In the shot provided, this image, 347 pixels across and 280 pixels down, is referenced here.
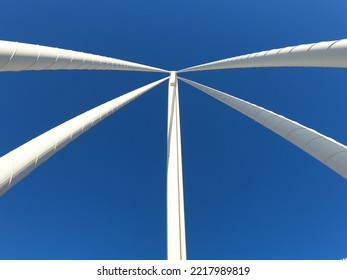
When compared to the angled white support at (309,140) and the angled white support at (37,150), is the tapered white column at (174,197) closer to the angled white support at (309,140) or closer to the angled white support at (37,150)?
the angled white support at (37,150)

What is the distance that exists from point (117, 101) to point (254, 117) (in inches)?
430

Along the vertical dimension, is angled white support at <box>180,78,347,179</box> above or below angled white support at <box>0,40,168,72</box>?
below

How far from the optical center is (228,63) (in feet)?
71.7

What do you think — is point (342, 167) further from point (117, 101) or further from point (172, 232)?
point (117, 101)

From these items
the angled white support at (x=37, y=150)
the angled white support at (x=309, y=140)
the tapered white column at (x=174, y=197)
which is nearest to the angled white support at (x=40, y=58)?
the angled white support at (x=37, y=150)

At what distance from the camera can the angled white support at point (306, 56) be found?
992cm

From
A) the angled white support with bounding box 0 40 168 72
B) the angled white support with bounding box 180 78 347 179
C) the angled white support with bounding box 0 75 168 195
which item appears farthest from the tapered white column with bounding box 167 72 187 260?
the angled white support with bounding box 0 40 168 72

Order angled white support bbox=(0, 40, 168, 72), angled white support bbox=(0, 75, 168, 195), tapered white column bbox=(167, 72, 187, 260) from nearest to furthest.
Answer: angled white support bbox=(0, 75, 168, 195)
angled white support bbox=(0, 40, 168, 72)
tapered white column bbox=(167, 72, 187, 260)

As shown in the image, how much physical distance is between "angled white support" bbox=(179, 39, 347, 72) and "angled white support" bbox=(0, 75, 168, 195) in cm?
1045

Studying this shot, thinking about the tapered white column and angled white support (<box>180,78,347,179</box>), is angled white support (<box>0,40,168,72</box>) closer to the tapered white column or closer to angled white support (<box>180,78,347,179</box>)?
angled white support (<box>180,78,347,179</box>)

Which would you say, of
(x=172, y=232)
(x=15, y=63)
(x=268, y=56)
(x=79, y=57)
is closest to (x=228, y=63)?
(x=268, y=56)

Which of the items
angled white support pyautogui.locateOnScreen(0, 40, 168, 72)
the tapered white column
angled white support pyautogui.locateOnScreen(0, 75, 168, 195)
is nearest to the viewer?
angled white support pyautogui.locateOnScreen(0, 75, 168, 195)

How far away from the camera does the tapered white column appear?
18.7 meters
